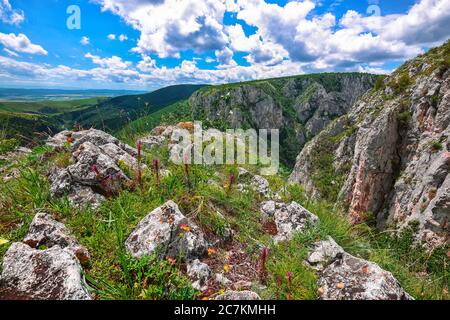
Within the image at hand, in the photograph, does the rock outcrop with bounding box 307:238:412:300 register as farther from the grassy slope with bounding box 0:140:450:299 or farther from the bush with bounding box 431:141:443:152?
the bush with bounding box 431:141:443:152

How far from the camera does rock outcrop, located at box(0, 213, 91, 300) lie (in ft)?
10.2

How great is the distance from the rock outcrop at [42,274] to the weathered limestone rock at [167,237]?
2.62ft

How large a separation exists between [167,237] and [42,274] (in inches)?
68.9

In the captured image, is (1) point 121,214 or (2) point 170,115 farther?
(2) point 170,115

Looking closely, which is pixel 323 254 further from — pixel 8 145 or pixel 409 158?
pixel 409 158

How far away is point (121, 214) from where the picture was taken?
4.98 meters

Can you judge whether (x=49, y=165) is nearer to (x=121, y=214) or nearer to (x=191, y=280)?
(x=121, y=214)

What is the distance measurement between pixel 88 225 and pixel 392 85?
255 feet

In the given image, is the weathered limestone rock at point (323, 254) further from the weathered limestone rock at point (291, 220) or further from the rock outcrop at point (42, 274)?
the rock outcrop at point (42, 274)

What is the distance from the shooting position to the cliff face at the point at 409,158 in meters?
34.3

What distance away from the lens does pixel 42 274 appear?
3336mm
